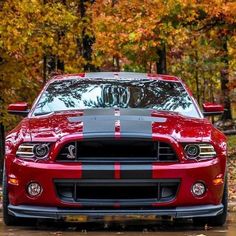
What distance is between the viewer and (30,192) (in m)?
5.49

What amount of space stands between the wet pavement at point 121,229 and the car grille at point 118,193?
11.3 inches

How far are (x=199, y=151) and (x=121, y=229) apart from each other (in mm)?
984

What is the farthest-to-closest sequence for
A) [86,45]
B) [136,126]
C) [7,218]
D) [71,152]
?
[86,45]
[7,218]
[136,126]
[71,152]

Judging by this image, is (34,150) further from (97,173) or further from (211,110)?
(211,110)

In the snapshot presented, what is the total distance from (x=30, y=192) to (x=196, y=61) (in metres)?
25.7

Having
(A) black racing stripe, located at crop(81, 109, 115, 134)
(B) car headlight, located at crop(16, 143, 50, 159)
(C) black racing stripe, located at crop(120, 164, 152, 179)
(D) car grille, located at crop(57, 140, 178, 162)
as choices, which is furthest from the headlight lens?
(B) car headlight, located at crop(16, 143, 50, 159)

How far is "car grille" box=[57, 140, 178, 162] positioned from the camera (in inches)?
216

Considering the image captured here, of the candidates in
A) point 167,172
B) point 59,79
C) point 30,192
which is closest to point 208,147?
point 167,172

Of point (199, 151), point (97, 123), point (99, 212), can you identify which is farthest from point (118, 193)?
point (199, 151)

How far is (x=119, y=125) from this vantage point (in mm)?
5625

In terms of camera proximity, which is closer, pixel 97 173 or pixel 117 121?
pixel 97 173

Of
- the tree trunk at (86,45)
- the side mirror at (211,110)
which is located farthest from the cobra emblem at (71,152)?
the tree trunk at (86,45)

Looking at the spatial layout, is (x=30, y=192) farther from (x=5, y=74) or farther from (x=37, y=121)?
(x=5, y=74)

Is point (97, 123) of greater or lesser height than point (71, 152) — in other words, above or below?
above
